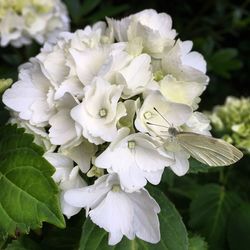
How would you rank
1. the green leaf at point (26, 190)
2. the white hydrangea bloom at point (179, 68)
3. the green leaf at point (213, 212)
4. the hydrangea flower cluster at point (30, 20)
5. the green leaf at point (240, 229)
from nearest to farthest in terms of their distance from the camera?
the green leaf at point (26, 190) → the white hydrangea bloom at point (179, 68) → the green leaf at point (240, 229) → the green leaf at point (213, 212) → the hydrangea flower cluster at point (30, 20)

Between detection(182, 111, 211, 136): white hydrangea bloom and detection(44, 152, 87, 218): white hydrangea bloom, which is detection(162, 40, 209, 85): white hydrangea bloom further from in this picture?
detection(44, 152, 87, 218): white hydrangea bloom

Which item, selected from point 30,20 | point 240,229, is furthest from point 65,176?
point 30,20

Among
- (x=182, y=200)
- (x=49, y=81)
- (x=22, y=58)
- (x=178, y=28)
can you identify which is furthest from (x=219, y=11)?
(x=49, y=81)

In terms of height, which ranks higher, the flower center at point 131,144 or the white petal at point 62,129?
the flower center at point 131,144

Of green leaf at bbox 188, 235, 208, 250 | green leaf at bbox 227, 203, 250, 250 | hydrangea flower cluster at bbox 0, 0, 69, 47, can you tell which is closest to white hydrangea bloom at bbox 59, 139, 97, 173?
green leaf at bbox 188, 235, 208, 250

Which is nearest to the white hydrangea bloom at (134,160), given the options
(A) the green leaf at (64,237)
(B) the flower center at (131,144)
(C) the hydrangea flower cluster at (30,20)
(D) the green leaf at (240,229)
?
(B) the flower center at (131,144)

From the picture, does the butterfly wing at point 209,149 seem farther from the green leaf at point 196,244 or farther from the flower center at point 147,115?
the green leaf at point 196,244
